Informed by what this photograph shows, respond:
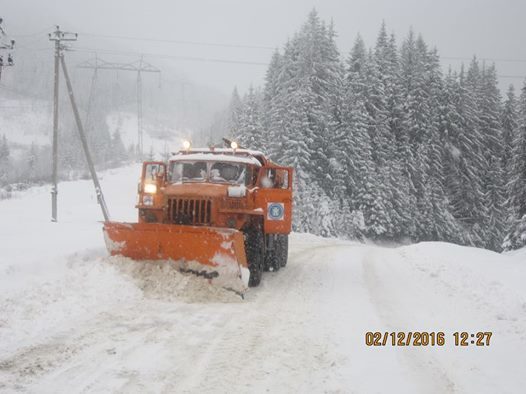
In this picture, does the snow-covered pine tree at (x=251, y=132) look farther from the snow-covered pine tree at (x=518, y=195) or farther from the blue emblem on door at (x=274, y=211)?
the blue emblem on door at (x=274, y=211)

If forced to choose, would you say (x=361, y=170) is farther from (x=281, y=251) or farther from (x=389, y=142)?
(x=281, y=251)

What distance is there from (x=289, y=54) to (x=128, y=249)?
105ft

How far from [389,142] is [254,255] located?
30.1 meters

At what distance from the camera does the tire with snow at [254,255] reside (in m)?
8.10

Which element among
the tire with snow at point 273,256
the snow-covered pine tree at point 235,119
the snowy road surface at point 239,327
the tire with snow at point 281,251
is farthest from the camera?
the snow-covered pine tree at point 235,119

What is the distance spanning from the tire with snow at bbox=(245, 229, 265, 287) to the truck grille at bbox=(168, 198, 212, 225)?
842 mm

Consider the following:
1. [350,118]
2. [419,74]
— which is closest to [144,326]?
[350,118]

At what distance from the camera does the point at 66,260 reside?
25.2 ft

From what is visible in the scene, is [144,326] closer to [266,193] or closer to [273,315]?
[273,315]

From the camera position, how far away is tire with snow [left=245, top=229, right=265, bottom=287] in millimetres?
8102
